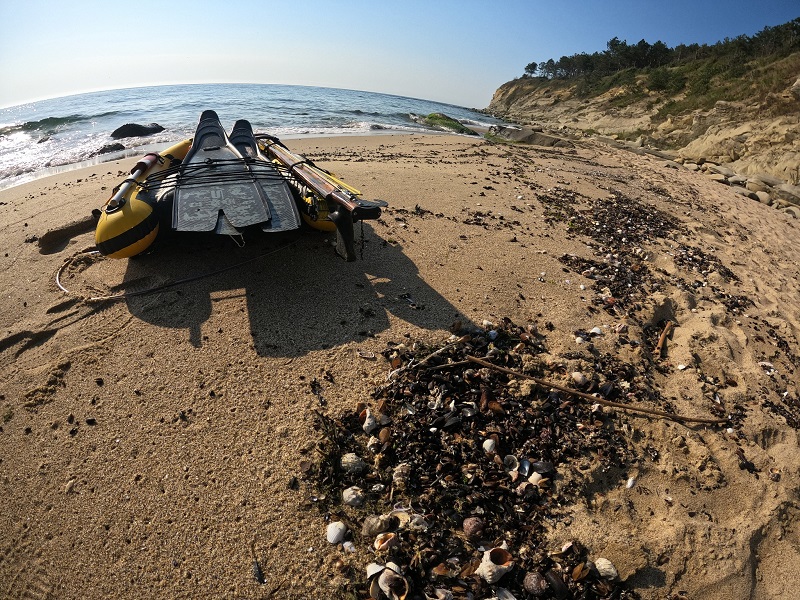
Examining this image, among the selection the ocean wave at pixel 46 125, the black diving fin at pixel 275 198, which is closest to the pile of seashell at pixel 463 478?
the black diving fin at pixel 275 198

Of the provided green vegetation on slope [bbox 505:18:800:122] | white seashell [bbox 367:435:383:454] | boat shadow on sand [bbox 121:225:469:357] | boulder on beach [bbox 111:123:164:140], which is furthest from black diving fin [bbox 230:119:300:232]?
green vegetation on slope [bbox 505:18:800:122]

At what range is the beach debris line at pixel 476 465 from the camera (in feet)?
8.30

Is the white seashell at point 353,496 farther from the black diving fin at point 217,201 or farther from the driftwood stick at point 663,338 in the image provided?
the driftwood stick at point 663,338

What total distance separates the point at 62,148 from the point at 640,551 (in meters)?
24.6

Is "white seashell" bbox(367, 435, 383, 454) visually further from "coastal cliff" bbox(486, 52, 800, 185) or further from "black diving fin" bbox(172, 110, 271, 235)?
"coastal cliff" bbox(486, 52, 800, 185)

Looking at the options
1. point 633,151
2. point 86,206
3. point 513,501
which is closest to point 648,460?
point 513,501

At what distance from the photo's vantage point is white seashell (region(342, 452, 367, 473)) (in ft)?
10.2

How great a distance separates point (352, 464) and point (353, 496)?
253 millimetres

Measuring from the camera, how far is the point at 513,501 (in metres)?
2.95

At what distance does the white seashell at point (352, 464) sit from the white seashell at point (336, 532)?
0.42 meters

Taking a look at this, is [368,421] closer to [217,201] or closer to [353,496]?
[353,496]

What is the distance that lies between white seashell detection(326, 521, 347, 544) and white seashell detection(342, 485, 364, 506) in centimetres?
17

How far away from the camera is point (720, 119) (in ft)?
65.4

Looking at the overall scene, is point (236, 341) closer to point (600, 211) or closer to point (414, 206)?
point (414, 206)
